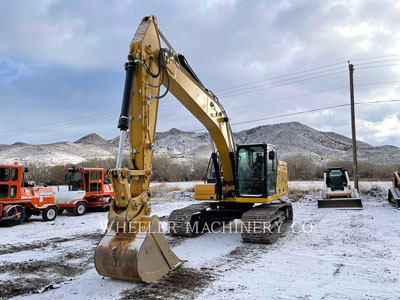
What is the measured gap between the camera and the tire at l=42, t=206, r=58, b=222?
12.1 meters

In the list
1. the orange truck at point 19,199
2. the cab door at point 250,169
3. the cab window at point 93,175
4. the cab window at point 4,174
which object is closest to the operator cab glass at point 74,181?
the cab window at point 93,175

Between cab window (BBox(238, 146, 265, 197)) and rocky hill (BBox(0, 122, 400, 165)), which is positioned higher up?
rocky hill (BBox(0, 122, 400, 165))

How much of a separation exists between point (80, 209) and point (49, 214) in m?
1.70

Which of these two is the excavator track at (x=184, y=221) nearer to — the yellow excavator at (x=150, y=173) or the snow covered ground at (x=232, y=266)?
the yellow excavator at (x=150, y=173)

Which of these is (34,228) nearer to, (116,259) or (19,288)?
(19,288)

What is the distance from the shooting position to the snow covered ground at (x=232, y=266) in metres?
4.58

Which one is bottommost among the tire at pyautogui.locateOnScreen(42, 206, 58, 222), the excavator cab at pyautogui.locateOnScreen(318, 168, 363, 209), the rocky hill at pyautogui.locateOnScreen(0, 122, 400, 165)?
the tire at pyautogui.locateOnScreen(42, 206, 58, 222)

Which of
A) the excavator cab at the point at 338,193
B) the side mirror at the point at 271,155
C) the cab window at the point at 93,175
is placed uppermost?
the side mirror at the point at 271,155

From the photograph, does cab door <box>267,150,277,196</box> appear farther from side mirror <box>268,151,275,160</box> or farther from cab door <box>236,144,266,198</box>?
cab door <box>236,144,266,198</box>

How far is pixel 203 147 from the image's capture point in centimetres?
9369

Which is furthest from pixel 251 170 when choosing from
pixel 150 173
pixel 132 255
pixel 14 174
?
pixel 14 174

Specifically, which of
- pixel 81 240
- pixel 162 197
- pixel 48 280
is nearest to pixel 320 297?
pixel 48 280

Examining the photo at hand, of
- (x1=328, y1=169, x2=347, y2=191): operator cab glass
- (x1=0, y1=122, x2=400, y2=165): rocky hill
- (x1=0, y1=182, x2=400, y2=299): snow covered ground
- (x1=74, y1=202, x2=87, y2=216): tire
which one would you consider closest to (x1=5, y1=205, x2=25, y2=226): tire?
(x1=0, y1=182, x2=400, y2=299): snow covered ground

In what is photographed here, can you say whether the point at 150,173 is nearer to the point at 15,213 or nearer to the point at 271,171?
the point at 271,171
